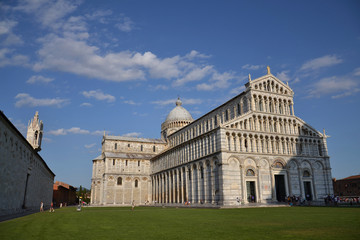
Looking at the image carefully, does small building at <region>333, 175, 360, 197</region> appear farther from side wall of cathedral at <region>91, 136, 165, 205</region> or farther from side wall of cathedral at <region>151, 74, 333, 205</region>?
side wall of cathedral at <region>91, 136, 165, 205</region>

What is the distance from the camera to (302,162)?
47.8 m

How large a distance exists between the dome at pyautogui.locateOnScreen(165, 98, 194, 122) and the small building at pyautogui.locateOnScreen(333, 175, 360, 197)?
4848cm

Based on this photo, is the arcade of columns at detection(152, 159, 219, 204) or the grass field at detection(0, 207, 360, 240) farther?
the arcade of columns at detection(152, 159, 219, 204)

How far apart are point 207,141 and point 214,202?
984cm

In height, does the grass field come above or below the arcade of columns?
below

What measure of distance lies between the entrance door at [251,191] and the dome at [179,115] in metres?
38.8

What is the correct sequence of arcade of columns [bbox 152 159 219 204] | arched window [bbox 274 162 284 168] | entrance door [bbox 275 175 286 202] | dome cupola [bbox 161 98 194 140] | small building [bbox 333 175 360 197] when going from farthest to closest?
Answer: 1. dome cupola [bbox 161 98 194 140]
2. small building [bbox 333 175 360 197]
3. entrance door [bbox 275 175 286 202]
4. arched window [bbox 274 162 284 168]
5. arcade of columns [bbox 152 159 219 204]

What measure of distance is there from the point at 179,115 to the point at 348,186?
5297cm

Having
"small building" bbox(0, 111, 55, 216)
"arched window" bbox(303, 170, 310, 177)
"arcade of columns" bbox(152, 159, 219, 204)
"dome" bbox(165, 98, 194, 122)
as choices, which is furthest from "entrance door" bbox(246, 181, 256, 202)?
"dome" bbox(165, 98, 194, 122)

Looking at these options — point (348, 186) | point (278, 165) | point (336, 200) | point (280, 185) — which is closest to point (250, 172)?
point (278, 165)

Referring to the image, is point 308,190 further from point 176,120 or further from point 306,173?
point 176,120

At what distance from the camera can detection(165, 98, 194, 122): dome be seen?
7981cm

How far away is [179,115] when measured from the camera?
263 ft

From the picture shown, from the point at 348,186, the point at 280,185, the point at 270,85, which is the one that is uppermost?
the point at 270,85
